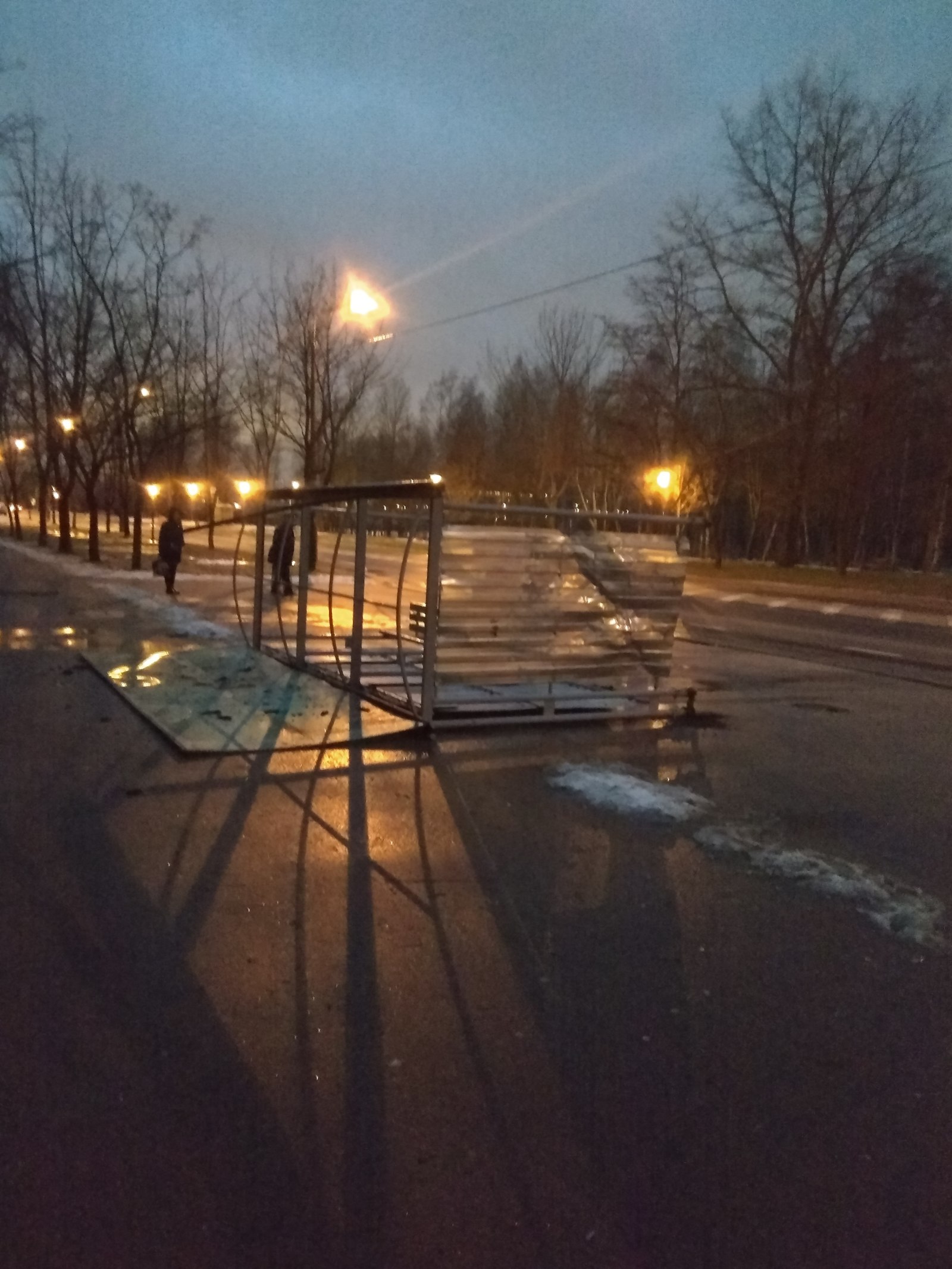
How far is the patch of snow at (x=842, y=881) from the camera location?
18.3 ft

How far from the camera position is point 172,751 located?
27.8 ft

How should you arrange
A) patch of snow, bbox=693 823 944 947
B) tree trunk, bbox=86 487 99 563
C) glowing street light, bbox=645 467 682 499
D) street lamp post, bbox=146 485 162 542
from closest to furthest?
patch of snow, bbox=693 823 944 947 < tree trunk, bbox=86 487 99 563 < glowing street light, bbox=645 467 682 499 < street lamp post, bbox=146 485 162 542

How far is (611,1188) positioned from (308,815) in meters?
4.01

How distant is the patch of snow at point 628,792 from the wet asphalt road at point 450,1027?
18 cm

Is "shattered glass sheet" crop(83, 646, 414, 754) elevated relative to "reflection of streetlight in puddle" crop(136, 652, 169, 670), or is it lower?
elevated

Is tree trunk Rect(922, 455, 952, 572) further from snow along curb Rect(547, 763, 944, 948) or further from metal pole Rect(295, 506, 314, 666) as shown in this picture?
snow along curb Rect(547, 763, 944, 948)

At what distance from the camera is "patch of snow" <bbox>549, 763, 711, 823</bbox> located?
7.29m

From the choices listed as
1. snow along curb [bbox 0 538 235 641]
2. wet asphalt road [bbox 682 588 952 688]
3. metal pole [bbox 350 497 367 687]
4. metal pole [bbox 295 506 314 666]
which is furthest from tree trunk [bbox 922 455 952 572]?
metal pole [bbox 350 497 367 687]

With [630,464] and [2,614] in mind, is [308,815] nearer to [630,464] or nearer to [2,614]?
[2,614]

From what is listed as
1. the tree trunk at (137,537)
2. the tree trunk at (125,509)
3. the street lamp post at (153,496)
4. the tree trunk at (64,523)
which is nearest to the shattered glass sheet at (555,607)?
the tree trunk at (137,537)

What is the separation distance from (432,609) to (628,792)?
2414 mm

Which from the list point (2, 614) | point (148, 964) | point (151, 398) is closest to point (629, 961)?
point (148, 964)

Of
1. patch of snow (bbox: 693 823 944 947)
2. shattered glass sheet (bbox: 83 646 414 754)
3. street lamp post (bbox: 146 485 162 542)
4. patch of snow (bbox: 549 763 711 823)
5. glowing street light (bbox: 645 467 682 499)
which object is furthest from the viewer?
street lamp post (bbox: 146 485 162 542)

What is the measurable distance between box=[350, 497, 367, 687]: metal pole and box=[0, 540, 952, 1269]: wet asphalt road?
8.26ft
